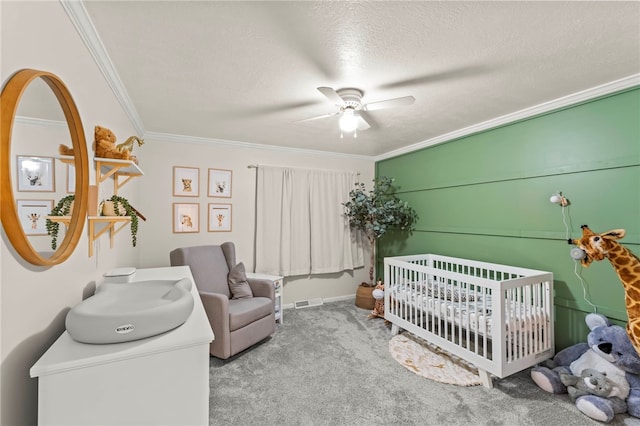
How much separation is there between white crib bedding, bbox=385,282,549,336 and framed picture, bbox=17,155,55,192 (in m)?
2.56

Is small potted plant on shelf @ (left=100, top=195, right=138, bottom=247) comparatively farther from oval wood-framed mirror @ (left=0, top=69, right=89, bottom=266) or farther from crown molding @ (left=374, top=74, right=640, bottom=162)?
crown molding @ (left=374, top=74, right=640, bottom=162)

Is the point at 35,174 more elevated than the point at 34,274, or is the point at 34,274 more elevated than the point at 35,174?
the point at 35,174

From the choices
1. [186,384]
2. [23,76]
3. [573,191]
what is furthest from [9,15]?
[573,191]

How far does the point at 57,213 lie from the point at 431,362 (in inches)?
111

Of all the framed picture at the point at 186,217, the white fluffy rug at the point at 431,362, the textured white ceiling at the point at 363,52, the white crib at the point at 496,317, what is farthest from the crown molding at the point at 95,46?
the white fluffy rug at the point at 431,362

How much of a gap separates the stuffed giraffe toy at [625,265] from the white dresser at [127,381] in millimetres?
2540

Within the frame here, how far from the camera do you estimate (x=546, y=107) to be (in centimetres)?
249

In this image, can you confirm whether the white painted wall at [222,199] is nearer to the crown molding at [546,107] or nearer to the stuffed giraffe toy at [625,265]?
the crown molding at [546,107]

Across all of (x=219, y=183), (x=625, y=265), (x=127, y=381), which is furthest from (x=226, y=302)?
(x=625, y=265)

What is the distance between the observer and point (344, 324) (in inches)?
135

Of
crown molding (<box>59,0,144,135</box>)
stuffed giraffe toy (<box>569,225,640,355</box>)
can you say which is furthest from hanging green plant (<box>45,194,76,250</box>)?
stuffed giraffe toy (<box>569,225,640,355</box>)

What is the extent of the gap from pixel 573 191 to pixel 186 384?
3034 millimetres

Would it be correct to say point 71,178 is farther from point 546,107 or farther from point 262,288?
point 546,107

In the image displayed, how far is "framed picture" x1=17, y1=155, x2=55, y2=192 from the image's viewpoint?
0.91 meters
